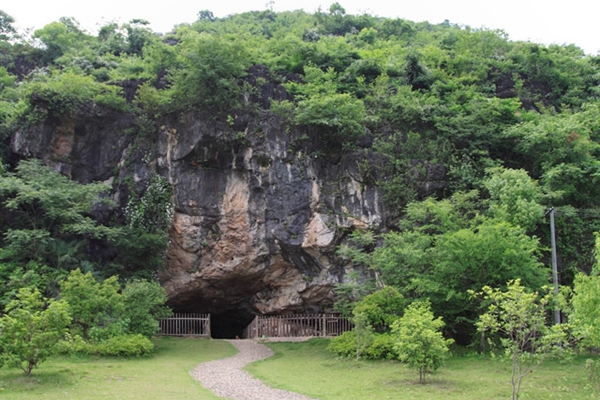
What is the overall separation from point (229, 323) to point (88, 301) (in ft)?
43.2

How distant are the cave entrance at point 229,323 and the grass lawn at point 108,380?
9.47m

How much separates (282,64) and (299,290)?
13.1 metres

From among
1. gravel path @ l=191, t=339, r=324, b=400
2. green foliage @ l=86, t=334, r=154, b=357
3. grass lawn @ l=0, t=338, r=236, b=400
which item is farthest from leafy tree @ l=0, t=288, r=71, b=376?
green foliage @ l=86, t=334, r=154, b=357

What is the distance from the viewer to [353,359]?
1708cm

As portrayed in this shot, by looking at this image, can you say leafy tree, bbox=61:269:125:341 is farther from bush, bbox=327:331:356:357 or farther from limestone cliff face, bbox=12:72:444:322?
bush, bbox=327:331:356:357

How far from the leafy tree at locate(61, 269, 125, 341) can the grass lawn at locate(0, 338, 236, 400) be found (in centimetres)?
164

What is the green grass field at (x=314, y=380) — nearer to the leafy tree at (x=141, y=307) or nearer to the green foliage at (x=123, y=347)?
the green foliage at (x=123, y=347)

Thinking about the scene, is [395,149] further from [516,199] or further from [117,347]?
[117,347]

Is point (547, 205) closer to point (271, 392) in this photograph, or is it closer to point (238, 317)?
point (271, 392)

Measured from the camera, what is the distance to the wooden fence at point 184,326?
24.5 metres

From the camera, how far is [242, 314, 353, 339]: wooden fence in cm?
2425

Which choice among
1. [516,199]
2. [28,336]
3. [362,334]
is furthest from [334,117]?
[28,336]

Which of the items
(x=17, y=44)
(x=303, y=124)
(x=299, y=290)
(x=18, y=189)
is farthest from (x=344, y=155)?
(x=17, y=44)

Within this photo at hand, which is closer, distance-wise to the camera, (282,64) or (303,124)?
(303,124)
